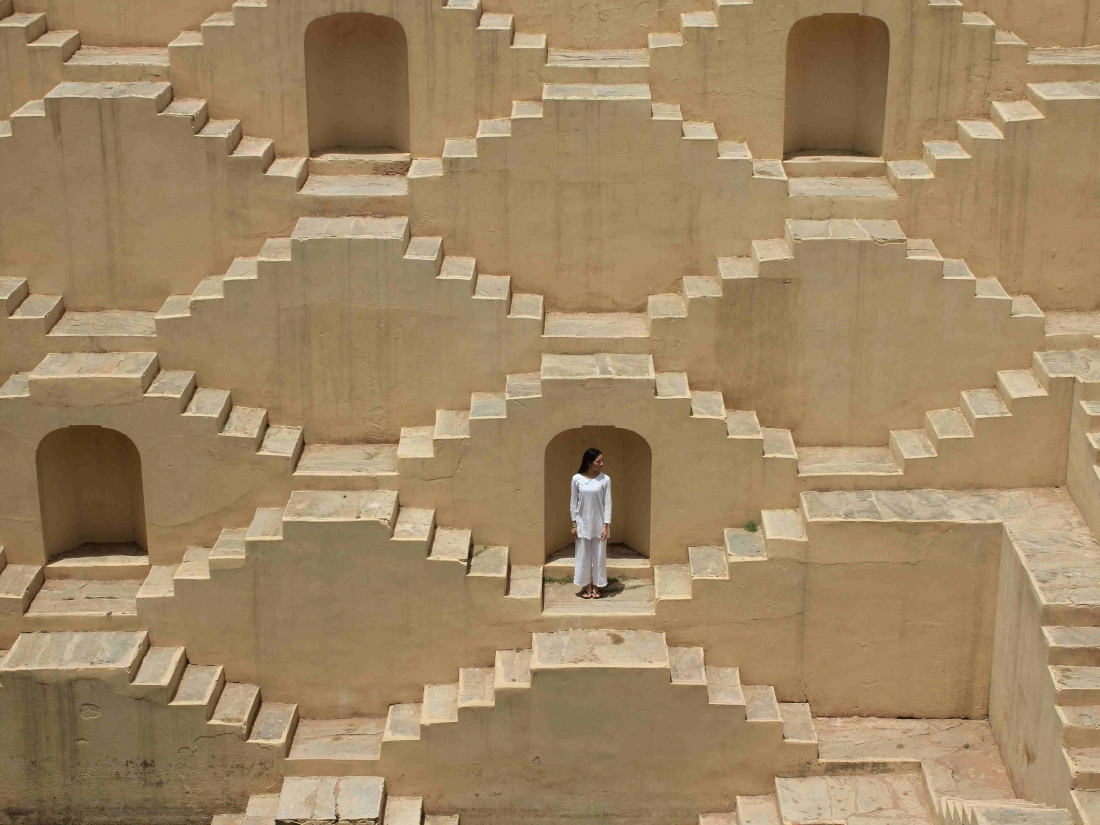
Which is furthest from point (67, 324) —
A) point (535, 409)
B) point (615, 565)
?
point (615, 565)

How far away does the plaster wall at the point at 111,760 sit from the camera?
1641 cm

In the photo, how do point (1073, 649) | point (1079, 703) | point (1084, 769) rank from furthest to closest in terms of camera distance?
point (1073, 649)
point (1079, 703)
point (1084, 769)

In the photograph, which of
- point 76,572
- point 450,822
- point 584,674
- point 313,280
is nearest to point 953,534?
point 584,674

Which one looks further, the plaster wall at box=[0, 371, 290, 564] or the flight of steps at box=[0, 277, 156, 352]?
the flight of steps at box=[0, 277, 156, 352]

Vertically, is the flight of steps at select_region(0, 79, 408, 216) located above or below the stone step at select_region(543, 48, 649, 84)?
below

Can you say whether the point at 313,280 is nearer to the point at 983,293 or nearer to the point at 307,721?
the point at 307,721

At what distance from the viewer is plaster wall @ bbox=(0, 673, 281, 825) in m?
16.4

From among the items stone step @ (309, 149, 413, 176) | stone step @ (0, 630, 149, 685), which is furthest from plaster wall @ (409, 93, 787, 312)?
stone step @ (0, 630, 149, 685)

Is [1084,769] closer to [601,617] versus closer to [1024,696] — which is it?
[1024,696]

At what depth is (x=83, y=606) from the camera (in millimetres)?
17031

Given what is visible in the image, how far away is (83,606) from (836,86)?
9.05 metres

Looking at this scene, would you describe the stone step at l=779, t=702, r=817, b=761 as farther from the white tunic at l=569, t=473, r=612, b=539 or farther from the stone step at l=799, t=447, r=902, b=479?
the white tunic at l=569, t=473, r=612, b=539

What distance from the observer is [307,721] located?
17.1 m

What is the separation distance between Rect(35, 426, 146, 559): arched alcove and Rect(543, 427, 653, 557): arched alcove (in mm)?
4028
